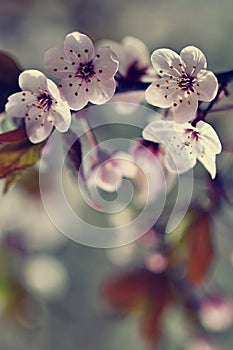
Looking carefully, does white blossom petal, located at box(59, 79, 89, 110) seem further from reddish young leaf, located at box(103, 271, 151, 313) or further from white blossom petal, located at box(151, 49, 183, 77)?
reddish young leaf, located at box(103, 271, 151, 313)

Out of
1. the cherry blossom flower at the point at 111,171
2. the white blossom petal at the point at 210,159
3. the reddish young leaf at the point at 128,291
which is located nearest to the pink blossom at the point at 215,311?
the reddish young leaf at the point at 128,291

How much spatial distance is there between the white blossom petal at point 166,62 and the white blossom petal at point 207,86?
0.02m

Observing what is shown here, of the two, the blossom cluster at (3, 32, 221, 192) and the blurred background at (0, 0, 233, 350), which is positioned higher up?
the blossom cluster at (3, 32, 221, 192)

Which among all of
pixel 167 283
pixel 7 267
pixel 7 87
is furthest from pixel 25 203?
pixel 7 87

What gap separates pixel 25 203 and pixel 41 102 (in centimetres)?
57

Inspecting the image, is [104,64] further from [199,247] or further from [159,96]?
[199,247]

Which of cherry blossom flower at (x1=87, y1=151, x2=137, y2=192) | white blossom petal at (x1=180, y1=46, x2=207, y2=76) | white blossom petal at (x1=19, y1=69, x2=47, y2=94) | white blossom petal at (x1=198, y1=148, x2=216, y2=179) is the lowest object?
cherry blossom flower at (x1=87, y1=151, x2=137, y2=192)

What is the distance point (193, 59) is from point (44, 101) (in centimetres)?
13

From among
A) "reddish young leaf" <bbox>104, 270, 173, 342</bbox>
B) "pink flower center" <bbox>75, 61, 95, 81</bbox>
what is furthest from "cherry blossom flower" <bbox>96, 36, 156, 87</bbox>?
"reddish young leaf" <bbox>104, 270, 173, 342</bbox>

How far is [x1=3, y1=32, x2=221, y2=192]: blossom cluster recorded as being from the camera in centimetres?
46

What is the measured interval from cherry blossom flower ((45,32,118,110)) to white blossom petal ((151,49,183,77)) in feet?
0.11

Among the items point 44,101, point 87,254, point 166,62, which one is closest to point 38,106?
point 44,101

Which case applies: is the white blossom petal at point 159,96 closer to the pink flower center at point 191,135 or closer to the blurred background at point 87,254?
the pink flower center at point 191,135

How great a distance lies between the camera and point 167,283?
89 centimetres
